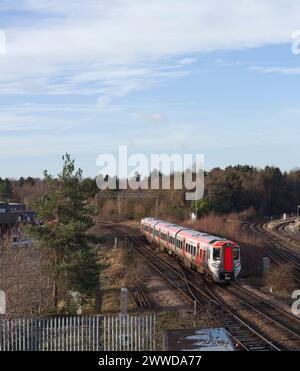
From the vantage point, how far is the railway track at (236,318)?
1710 cm

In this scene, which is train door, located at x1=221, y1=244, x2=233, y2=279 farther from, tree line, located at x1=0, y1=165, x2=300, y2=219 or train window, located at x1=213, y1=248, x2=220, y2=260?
tree line, located at x1=0, y1=165, x2=300, y2=219

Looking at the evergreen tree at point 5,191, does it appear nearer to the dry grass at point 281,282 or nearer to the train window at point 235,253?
the dry grass at point 281,282

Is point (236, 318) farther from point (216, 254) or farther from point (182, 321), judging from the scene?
point (216, 254)

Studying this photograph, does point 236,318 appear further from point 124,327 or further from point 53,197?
point 53,197

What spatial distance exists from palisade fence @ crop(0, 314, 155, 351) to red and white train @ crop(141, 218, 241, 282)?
1196 cm

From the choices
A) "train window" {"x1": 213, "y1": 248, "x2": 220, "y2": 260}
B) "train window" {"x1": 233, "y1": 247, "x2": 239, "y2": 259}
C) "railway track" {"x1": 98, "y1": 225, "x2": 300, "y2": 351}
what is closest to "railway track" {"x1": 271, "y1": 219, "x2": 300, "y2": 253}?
"railway track" {"x1": 98, "y1": 225, "x2": 300, "y2": 351}

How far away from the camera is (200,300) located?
77.9 feet

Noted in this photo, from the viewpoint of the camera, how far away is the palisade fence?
14859 millimetres

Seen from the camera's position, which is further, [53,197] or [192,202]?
[192,202]

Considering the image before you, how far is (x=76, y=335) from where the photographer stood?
14.9m

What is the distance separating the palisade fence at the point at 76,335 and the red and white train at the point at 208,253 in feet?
39.2

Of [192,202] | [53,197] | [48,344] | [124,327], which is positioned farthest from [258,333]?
[192,202]

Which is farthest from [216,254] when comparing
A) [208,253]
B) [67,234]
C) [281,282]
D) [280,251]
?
[280,251]
